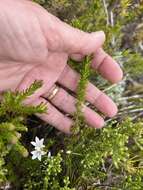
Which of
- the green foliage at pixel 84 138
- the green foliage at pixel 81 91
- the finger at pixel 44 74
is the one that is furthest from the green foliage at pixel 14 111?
the finger at pixel 44 74

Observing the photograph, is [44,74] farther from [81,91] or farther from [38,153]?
[38,153]

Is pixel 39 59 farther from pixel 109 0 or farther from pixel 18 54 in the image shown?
pixel 109 0

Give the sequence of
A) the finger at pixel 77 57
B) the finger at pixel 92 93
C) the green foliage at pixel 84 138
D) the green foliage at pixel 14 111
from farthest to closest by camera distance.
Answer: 1. the finger at pixel 92 93
2. the finger at pixel 77 57
3. the green foliage at pixel 84 138
4. the green foliage at pixel 14 111

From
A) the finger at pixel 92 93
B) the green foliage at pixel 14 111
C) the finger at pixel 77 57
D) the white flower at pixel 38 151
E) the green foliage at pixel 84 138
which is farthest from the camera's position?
the finger at pixel 92 93

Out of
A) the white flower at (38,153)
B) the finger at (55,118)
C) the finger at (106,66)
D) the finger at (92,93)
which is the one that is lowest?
the white flower at (38,153)

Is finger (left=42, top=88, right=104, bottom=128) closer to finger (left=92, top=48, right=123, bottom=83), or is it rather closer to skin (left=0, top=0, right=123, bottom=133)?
skin (left=0, top=0, right=123, bottom=133)

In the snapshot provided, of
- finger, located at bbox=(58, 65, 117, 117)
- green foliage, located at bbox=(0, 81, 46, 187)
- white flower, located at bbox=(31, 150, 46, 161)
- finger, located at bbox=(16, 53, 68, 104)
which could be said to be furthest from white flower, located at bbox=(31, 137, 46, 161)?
finger, located at bbox=(58, 65, 117, 117)

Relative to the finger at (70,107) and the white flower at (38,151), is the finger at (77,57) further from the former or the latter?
the white flower at (38,151)

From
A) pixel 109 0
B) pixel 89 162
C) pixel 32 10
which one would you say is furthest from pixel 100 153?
pixel 109 0
